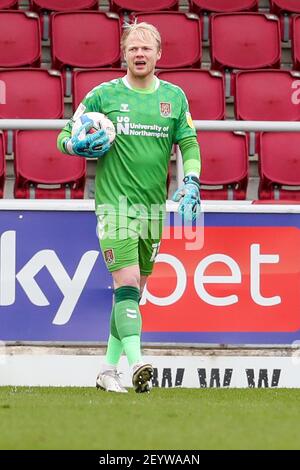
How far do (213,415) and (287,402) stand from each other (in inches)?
39.3

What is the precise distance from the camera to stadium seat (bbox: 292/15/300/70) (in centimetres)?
1189

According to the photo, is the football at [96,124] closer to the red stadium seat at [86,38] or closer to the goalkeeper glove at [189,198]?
the goalkeeper glove at [189,198]

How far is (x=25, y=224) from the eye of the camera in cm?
785

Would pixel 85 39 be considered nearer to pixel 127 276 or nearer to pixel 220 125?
pixel 220 125

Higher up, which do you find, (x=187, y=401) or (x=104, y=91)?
(x=104, y=91)

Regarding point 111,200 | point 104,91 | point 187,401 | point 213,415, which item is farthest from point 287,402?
point 104,91

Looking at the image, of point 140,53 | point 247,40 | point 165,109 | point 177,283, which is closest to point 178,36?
point 247,40

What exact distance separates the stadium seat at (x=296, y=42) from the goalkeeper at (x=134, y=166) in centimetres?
519

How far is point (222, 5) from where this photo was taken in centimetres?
A: 1259

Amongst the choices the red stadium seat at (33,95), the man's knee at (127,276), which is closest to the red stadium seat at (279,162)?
the red stadium seat at (33,95)

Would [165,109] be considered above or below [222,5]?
below

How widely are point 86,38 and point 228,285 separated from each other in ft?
14.7

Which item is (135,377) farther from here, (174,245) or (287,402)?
(174,245)
